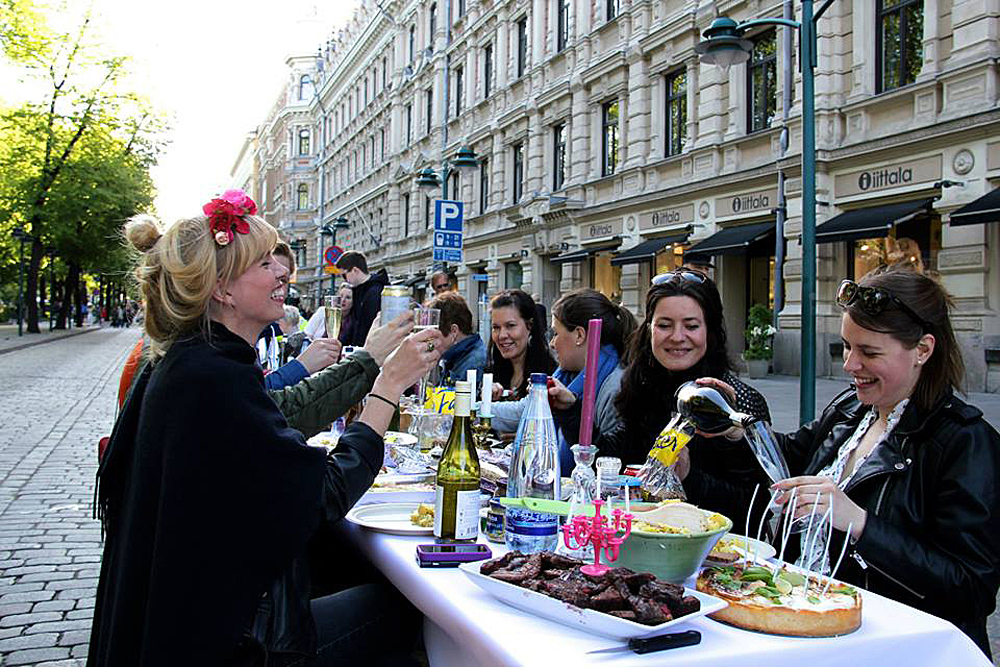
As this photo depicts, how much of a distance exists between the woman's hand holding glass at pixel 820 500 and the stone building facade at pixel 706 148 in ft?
7.55

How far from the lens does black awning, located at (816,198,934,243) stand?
44.8 ft

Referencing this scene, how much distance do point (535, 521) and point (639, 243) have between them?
62.4ft

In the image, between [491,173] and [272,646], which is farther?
[491,173]

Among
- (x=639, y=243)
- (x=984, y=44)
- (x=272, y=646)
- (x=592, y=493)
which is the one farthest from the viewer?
(x=639, y=243)

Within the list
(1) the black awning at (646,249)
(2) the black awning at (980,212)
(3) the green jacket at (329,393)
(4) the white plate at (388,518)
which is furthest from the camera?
(1) the black awning at (646,249)

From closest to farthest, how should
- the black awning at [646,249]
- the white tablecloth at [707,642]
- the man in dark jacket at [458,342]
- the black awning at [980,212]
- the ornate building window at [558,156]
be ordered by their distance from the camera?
the white tablecloth at [707,642], the man in dark jacket at [458,342], the black awning at [980,212], the black awning at [646,249], the ornate building window at [558,156]

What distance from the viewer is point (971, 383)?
12.9m

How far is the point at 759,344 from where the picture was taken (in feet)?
52.4

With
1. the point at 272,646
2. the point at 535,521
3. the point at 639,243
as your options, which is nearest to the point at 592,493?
the point at 535,521

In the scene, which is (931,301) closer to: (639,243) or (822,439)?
(822,439)

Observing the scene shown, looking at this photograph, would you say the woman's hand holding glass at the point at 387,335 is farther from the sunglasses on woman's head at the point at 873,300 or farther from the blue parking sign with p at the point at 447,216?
the blue parking sign with p at the point at 447,216

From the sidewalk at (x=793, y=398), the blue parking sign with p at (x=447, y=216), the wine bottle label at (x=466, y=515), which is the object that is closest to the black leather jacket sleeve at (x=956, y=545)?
the wine bottle label at (x=466, y=515)

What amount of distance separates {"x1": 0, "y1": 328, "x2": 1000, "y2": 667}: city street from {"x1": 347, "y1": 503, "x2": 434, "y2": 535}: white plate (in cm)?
192

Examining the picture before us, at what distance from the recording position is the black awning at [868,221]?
44.8ft
